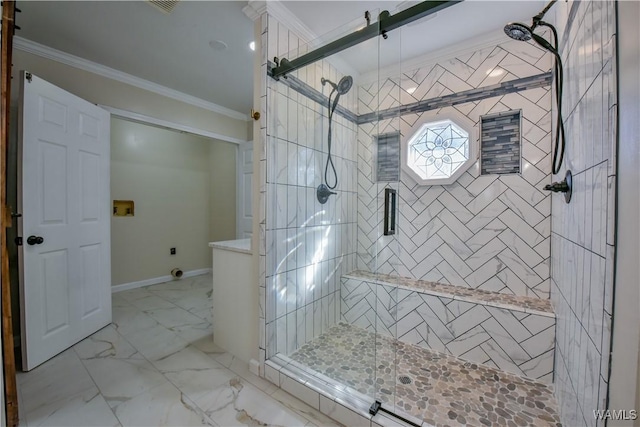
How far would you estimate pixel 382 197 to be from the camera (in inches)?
85.4

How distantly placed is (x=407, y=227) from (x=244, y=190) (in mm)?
2500

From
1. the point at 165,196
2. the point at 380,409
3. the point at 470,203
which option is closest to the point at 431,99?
the point at 470,203

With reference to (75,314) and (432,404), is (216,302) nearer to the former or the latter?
(75,314)

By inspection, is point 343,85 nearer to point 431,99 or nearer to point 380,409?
point 431,99

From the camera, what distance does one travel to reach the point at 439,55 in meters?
2.20

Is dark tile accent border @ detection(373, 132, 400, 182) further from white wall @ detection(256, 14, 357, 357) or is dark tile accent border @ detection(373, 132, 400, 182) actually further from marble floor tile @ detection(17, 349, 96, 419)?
marble floor tile @ detection(17, 349, 96, 419)

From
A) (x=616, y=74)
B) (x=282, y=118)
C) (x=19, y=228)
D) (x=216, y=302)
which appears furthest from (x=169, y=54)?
(x=616, y=74)

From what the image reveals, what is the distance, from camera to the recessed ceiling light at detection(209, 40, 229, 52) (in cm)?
214

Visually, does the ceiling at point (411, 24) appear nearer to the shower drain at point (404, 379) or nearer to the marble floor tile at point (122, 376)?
the shower drain at point (404, 379)

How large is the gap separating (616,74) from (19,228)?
315 centimetres

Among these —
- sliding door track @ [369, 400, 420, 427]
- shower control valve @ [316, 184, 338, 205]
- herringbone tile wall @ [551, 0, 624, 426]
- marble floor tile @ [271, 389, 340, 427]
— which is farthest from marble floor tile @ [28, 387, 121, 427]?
herringbone tile wall @ [551, 0, 624, 426]

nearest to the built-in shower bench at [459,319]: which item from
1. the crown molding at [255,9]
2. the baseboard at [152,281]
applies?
the crown molding at [255,9]

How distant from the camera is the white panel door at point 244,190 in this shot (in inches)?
149

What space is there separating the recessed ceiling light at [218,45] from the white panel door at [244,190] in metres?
1.63
